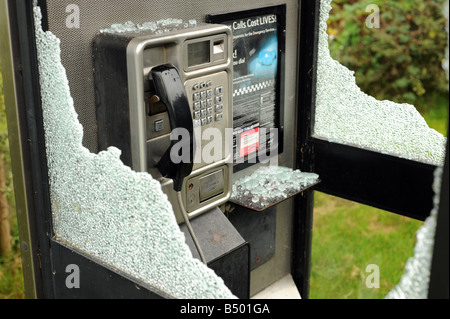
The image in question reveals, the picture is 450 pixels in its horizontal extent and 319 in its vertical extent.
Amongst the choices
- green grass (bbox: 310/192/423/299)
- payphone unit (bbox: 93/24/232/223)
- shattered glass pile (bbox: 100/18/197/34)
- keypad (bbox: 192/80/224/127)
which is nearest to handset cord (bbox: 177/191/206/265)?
payphone unit (bbox: 93/24/232/223)

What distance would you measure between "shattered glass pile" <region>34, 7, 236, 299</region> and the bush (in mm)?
3488

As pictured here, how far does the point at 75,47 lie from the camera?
4.87 feet

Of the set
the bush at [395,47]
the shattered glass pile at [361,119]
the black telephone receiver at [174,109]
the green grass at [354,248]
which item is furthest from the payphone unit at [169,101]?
the bush at [395,47]

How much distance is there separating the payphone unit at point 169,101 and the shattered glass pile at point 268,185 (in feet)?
1.20

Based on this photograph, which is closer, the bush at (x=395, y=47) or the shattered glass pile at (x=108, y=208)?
the shattered glass pile at (x=108, y=208)

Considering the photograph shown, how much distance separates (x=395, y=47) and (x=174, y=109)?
3.58 m

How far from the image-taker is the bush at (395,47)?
15.1ft

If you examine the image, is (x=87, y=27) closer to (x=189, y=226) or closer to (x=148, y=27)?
(x=148, y=27)

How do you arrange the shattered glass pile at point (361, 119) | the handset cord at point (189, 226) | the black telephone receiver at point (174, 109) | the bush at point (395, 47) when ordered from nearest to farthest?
1. the black telephone receiver at point (174, 109)
2. the handset cord at point (189, 226)
3. the shattered glass pile at point (361, 119)
4. the bush at point (395, 47)

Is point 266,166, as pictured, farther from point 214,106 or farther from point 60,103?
point 60,103

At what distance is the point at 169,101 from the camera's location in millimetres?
1437

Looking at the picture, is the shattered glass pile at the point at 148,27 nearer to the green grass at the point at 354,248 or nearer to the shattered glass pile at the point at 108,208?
the shattered glass pile at the point at 108,208

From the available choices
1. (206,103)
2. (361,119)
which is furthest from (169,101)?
(361,119)

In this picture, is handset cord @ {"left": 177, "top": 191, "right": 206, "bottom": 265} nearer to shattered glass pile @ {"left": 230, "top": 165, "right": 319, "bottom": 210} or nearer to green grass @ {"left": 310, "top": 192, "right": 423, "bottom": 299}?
shattered glass pile @ {"left": 230, "top": 165, "right": 319, "bottom": 210}
